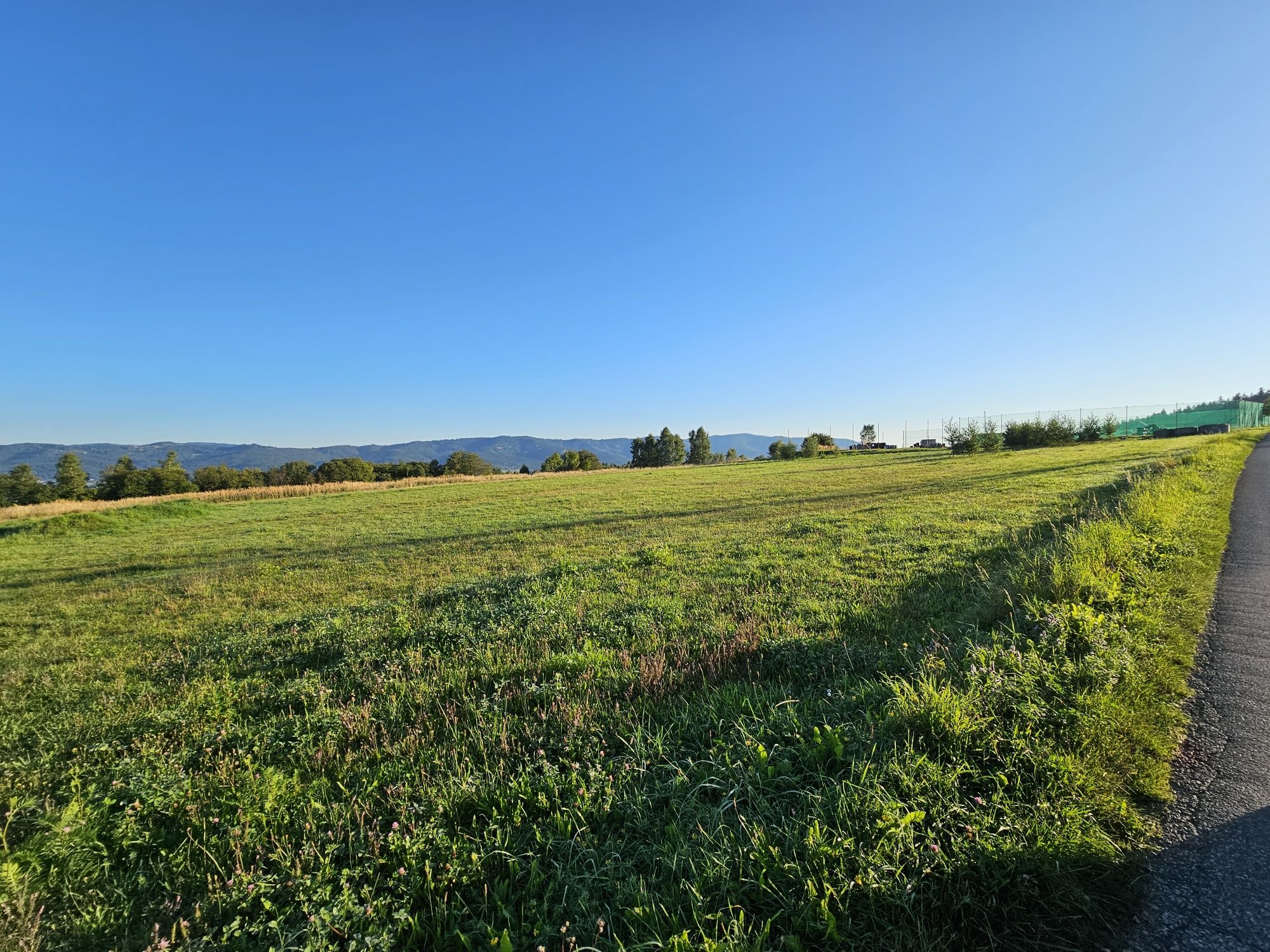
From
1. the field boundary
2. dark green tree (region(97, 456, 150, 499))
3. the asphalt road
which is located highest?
dark green tree (region(97, 456, 150, 499))

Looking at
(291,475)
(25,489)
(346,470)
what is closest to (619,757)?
(346,470)

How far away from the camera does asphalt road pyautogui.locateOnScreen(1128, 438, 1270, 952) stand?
7.59 ft

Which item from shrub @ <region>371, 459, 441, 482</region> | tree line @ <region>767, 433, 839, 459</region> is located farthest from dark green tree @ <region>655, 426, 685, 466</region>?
shrub @ <region>371, 459, 441, 482</region>

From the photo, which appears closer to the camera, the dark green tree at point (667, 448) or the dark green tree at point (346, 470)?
the dark green tree at point (346, 470)

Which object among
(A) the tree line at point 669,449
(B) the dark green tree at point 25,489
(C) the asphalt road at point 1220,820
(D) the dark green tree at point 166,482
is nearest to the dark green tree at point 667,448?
(A) the tree line at point 669,449

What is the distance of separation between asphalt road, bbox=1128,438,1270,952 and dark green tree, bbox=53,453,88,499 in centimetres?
10617

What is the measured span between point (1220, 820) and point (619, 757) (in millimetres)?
3675

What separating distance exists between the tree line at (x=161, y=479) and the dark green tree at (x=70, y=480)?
7 centimetres

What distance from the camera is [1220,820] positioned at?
2973mm

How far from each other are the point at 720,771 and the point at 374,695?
3.85 meters

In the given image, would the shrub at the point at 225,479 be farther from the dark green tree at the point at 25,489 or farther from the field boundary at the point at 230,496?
the field boundary at the point at 230,496

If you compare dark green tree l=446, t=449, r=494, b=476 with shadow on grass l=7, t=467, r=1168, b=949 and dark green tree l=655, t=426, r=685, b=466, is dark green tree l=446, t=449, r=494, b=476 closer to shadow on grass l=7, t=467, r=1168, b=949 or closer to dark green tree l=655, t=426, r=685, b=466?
dark green tree l=655, t=426, r=685, b=466

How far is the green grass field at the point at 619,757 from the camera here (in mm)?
2482

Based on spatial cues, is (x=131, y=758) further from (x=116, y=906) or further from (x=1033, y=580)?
(x=1033, y=580)
